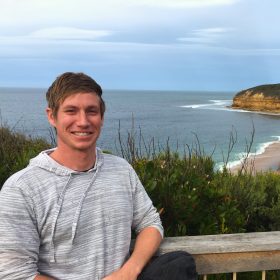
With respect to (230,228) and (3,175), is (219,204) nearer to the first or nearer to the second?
(230,228)

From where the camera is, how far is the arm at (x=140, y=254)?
1986 mm

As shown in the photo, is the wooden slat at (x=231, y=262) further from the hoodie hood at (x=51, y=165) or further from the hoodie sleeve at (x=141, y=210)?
the hoodie hood at (x=51, y=165)

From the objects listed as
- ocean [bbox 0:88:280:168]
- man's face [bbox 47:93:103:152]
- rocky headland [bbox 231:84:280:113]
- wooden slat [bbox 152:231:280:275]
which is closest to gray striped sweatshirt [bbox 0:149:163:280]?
man's face [bbox 47:93:103:152]

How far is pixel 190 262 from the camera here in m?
2.09

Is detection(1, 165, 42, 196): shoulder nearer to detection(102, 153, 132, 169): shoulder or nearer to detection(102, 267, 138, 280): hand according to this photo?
detection(102, 153, 132, 169): shoulder

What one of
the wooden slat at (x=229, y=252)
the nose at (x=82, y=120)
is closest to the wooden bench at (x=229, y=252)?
the wooden slat at (x=229, y=252)

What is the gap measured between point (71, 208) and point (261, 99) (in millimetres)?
74814


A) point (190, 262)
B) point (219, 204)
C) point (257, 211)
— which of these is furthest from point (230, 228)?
point (190, 262)

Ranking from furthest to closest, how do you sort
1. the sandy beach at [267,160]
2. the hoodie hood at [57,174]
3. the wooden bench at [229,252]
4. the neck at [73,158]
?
1. the sandy beach at [267,160]
2. the wooden bench at [229,252]
3. the neck at [73,158]
4. the hoodie hood at [57,174]

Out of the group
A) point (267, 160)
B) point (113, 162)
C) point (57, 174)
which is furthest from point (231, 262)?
point (267, 160)

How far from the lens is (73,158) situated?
2010 mm

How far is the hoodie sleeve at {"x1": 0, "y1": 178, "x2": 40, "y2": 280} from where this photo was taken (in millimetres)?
1748

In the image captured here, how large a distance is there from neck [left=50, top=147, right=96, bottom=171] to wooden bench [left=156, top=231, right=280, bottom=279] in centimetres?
60

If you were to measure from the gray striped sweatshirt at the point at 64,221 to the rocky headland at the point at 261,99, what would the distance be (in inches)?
2754
